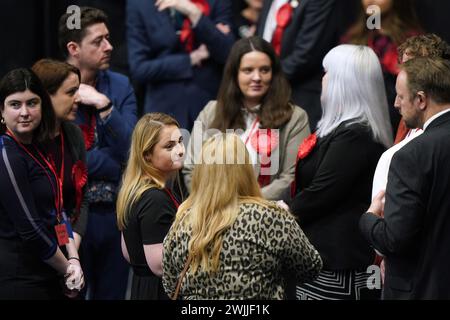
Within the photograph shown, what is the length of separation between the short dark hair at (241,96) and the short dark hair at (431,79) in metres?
1.43

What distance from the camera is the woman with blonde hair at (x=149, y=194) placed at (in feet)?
15.2

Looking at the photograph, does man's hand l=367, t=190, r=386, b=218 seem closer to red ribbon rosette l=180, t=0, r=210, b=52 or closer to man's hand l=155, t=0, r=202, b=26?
man's hand l=155, t=0, r=202, b=26

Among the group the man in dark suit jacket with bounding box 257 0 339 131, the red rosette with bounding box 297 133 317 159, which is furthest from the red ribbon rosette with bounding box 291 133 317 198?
the man in dark suit jacket with bounding box 257 0 339 131

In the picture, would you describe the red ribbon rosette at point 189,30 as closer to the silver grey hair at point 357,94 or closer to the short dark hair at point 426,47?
the silver grey hair at point 357,94

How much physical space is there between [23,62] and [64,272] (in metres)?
2.46

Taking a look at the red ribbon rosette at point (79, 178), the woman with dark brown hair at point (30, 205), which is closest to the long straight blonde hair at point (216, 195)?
the woman with dark brown hair at point (30, 205)

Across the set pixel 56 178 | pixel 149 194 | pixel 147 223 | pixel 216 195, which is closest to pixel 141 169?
pixel 149 194

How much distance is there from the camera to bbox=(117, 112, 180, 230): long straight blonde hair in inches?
187

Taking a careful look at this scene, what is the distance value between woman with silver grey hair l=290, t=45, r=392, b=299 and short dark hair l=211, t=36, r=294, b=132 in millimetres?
587

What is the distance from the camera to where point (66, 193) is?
5.18m

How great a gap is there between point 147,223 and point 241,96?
1.56m

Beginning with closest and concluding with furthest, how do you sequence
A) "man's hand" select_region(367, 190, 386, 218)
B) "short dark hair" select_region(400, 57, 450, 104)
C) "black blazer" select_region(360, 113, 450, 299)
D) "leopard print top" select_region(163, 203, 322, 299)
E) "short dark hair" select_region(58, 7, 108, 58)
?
1. "leopard print top" select_region(163, 203, 322, 299)
2. "black blazer" select_region(360, 113, 450, 299)
3. "short dark hair" select_region(400, 57, 450, 104)
4. "man's hand" select_region(367, 190, 386, 218)
5. "short dark hair" select_region(58, 7, 108, 58)

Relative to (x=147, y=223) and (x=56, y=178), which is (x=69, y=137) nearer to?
(x=56, y=178)
